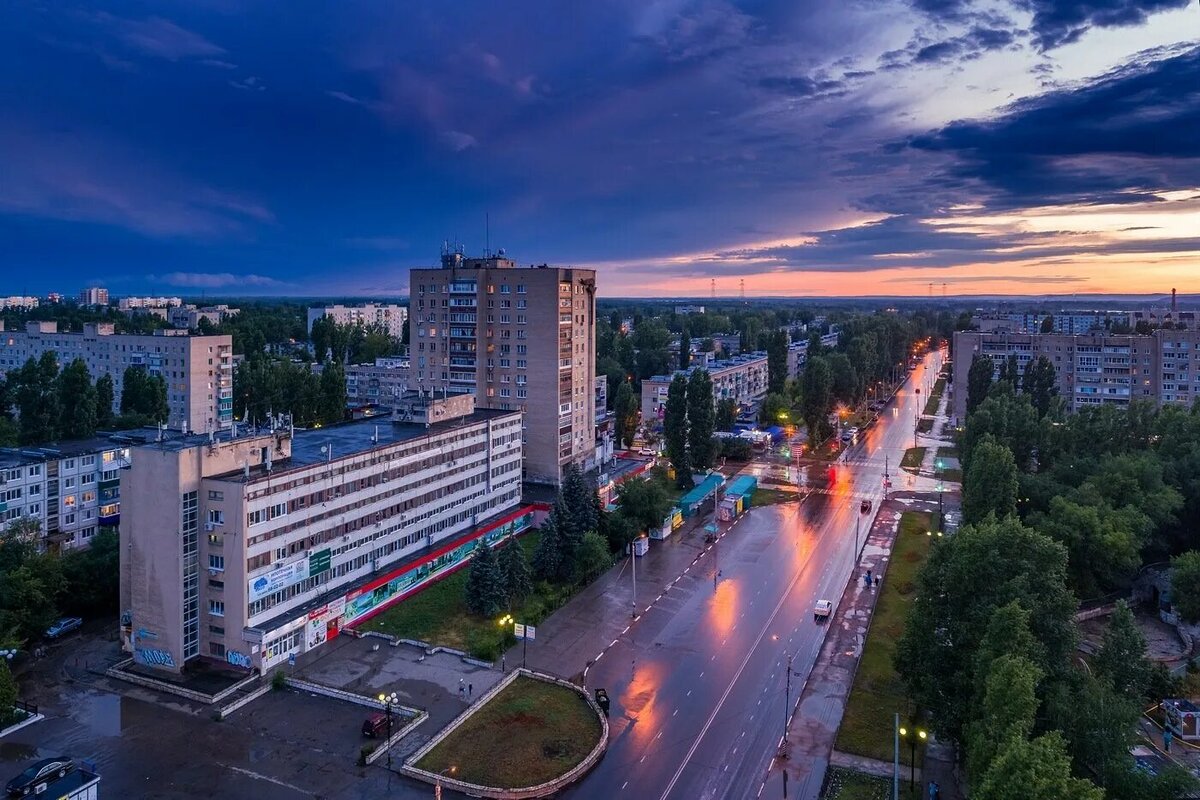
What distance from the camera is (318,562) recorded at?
35.2 metres

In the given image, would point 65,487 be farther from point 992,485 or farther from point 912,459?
point 912,459

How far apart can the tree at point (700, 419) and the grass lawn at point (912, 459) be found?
2031cm

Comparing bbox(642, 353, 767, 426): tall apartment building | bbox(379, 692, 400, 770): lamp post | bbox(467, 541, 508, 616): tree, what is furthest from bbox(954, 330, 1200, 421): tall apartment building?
bbox(379, 692, 400, 770): lamp post

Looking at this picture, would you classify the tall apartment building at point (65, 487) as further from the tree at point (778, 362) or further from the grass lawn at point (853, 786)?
the tree at point (778, 362)

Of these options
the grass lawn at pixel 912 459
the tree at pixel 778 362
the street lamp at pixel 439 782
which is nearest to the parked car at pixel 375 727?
the street lamp at pixel 439 782

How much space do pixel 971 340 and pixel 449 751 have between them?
301 ft

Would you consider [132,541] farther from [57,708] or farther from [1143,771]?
[1143,771]

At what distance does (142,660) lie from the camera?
3175 centimetres

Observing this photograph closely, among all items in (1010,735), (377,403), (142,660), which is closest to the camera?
(1010,735)

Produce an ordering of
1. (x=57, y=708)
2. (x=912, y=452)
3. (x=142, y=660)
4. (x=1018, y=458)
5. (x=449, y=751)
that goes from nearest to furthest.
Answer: (x=449, y=751) → (x=57, y=708) → (x=142, y=660) → (x=1018, y=458) → (x=912, y=452)

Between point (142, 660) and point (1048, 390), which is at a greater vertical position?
point (1048, 390)

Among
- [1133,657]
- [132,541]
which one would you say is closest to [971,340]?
[1133,657]

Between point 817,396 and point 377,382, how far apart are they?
162 feet

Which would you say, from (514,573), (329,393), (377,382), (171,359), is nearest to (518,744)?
(514,573)
